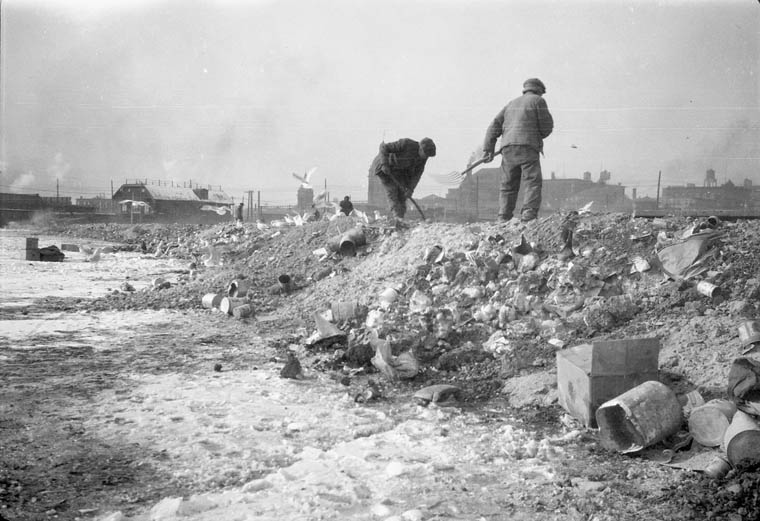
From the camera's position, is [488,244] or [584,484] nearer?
[584,484]

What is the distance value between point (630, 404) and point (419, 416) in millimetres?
1118

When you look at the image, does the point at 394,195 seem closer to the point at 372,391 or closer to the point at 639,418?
the point at 372,391

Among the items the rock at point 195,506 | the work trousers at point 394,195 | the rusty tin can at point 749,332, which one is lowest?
the rock at point 195,506

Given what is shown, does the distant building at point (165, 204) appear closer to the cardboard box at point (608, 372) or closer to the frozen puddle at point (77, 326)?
the frozen puddle at point (77, 326)

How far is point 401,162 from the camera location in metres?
8.34

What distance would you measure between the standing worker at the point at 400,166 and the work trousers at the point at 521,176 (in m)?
1.83

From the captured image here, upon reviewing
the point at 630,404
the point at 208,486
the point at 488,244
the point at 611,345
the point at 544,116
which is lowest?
the point at 208,486

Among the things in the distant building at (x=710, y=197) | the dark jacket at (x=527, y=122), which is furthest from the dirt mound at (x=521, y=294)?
the distant building at (x=710, y=197)

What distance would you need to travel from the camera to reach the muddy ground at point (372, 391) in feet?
6.98

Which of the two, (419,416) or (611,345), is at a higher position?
(611,345)

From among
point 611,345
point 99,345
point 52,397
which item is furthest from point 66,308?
point 611,345

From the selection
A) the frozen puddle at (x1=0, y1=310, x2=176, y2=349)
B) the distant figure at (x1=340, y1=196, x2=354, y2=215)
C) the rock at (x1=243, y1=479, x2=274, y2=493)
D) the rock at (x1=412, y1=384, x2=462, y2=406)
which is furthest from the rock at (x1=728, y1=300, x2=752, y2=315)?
the distant figure at (x1=340, y1=196, x2=354, y2=215)

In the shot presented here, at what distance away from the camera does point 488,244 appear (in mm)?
5426

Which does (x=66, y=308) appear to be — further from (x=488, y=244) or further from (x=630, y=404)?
(x=630, y=404)
